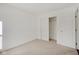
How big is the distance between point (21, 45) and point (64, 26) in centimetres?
79

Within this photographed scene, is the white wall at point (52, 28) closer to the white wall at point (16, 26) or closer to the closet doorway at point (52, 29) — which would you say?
the closet doorway at point (52, 29)

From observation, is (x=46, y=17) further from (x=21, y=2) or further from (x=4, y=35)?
(x=4, y=35)

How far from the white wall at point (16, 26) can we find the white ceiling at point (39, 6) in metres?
0.07

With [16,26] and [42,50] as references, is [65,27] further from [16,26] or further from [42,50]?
[16,26]

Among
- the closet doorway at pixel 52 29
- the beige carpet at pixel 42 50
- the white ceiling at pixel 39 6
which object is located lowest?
the beige carpet at pixel 42 50

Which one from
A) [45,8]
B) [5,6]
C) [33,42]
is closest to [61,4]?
[45,8]

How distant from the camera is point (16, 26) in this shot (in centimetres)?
Answer: 163

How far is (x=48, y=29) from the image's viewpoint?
1672 mm

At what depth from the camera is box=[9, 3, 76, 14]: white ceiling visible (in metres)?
1.56

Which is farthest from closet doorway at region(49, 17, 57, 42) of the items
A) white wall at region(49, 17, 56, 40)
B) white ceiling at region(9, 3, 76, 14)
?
white ceiling at region(9, 3, 76, 14)

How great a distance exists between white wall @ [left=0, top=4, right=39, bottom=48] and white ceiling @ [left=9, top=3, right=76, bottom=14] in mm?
74

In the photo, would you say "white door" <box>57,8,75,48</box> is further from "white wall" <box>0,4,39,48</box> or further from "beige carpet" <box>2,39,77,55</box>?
"white wall" <box>0,4,39,48</box>

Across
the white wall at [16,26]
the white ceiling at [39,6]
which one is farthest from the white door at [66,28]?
the white wall at [16,26]

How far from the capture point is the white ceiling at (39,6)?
1.56 metres
